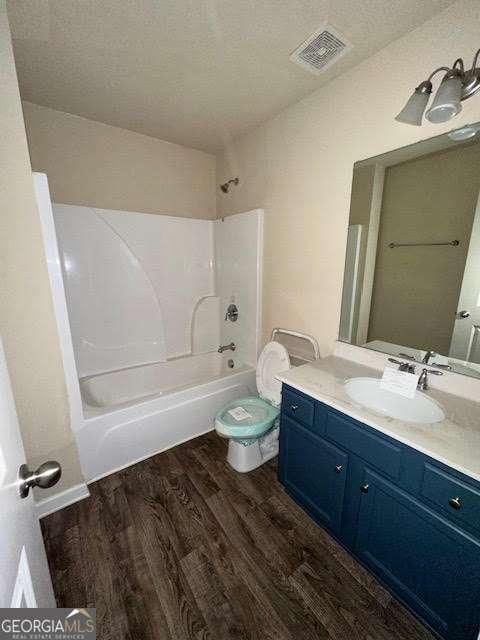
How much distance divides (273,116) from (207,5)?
36.3 inches

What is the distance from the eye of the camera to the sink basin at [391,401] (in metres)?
1.26

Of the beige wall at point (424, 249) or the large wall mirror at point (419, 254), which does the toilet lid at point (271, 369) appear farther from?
the beige wall at point (424, 249)

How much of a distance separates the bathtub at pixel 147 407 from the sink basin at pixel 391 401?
106 cm

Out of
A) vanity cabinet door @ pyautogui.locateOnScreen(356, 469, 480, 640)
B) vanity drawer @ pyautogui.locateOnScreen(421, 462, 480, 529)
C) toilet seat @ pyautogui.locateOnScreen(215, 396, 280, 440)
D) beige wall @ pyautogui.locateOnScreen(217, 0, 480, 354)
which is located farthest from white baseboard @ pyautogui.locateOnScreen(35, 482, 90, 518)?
vanity drawer @ pyautogui.locateOnScreen(421, 462, 480, 529)

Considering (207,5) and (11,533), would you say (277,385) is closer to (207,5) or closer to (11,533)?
(11,533)

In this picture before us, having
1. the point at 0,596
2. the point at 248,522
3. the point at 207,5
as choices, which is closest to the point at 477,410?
the point at 248,522

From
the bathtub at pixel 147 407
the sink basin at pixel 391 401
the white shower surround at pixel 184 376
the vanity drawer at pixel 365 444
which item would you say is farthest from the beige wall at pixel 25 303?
the sink basin at pixel 391 401

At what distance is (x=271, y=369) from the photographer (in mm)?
1976

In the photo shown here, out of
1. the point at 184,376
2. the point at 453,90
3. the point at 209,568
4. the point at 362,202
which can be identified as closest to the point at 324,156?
the point at 362,202

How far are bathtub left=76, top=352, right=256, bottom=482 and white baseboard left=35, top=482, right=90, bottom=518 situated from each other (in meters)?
0.09

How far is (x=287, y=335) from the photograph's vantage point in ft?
6.77

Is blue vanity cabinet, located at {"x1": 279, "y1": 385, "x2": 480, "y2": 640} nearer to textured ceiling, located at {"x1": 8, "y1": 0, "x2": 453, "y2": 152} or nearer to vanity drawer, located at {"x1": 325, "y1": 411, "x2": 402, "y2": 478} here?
vanity drawer, located at {"x1": 325, "y1": 411, "x2": 402, "y2": 478}

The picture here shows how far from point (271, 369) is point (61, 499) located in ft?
5.07

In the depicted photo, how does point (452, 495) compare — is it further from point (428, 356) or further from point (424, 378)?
point (428, 356)
